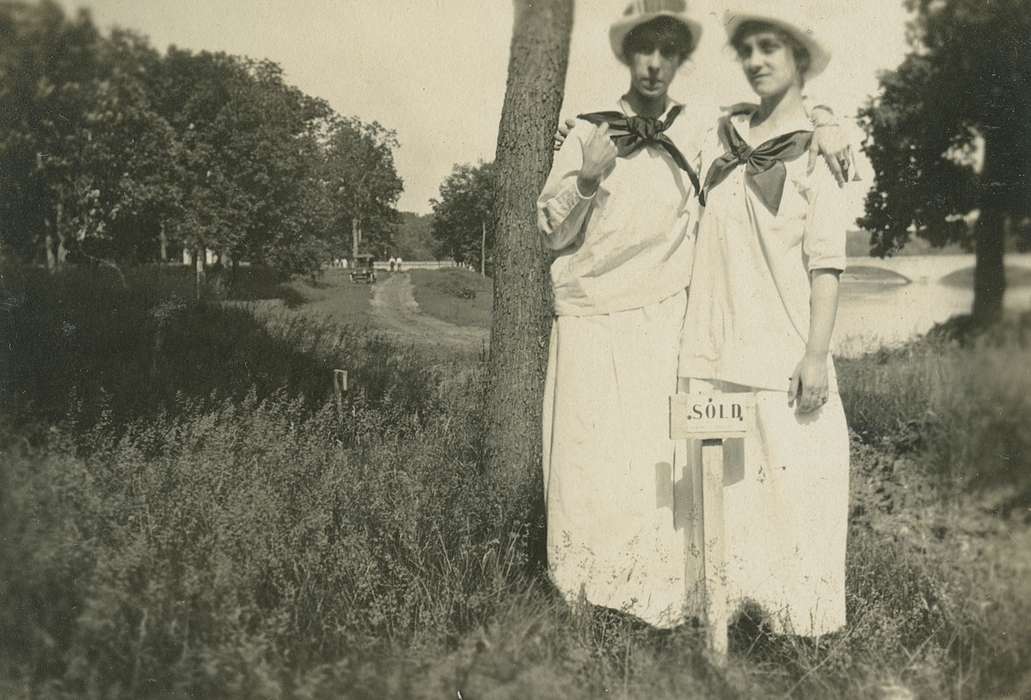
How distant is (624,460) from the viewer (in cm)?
294

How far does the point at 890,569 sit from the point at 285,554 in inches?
112

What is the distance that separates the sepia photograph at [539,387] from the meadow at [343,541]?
0.07 feet

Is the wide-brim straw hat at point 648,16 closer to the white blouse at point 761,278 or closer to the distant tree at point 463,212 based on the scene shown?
the white blouse at point 761,278

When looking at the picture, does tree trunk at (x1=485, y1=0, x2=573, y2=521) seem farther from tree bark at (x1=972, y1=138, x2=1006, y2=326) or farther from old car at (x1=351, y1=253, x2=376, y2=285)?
tree bark at (x1=972, y1=138, x2=1006, y2=326)

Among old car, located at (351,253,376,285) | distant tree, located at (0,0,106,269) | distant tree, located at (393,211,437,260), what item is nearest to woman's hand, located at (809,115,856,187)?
distant tree, located at (393,211,437,260)

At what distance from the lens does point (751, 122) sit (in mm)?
2982

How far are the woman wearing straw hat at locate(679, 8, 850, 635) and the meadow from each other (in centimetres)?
34

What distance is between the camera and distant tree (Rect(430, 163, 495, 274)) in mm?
4817

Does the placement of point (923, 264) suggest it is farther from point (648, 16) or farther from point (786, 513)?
point (648, 16)

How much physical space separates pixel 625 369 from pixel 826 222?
2.88 feet

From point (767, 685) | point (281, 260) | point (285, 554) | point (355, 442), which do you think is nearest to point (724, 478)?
point (767, 685)

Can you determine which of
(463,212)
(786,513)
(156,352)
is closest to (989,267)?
(786,513)

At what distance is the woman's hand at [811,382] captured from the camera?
2.75m

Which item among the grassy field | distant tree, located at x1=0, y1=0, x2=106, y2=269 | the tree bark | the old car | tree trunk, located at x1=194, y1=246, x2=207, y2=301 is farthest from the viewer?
the grassy field
